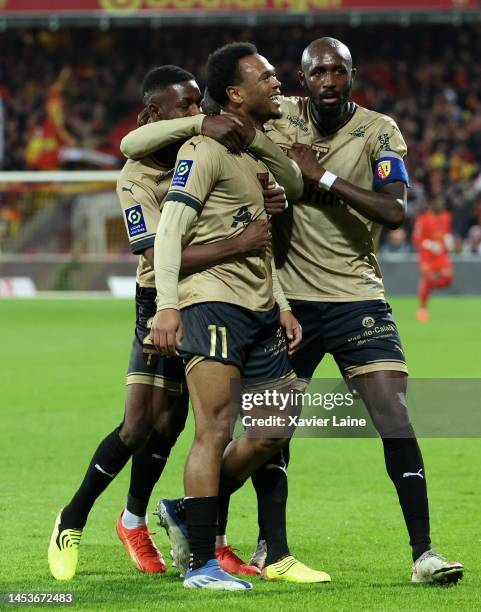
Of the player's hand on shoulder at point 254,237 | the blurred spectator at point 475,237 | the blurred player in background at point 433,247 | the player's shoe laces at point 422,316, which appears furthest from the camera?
the blurred spectator at point 475,237

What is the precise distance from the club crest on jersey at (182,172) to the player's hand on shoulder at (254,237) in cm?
32

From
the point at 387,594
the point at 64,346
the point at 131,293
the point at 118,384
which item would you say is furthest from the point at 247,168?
the point at 131,293

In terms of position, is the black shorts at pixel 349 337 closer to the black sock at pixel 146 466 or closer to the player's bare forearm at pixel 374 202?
the player's bare forearm at pixel 374 202

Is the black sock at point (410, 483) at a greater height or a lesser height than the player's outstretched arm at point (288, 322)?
lesser

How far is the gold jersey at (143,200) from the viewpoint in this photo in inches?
208

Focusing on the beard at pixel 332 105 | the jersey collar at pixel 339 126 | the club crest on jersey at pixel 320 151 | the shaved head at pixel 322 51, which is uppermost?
the shaved head at pixel 322 51

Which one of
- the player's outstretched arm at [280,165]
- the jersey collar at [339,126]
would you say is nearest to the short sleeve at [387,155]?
the jersey collar at [339,126]

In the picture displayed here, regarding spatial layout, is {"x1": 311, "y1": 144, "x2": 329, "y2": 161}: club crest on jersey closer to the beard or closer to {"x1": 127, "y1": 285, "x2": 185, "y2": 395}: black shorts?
the beard

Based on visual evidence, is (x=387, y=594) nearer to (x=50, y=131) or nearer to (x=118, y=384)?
(x=118, y=384)

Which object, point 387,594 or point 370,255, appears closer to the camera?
point 387,594

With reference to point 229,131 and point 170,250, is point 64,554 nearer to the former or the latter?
point 170,250

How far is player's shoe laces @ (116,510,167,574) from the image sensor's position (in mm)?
5508

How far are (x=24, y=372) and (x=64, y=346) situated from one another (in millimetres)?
2834

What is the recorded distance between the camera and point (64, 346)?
1644 centimetres
